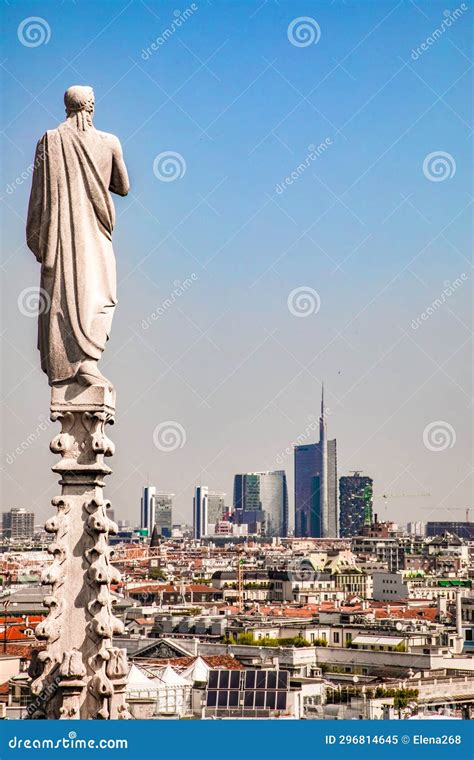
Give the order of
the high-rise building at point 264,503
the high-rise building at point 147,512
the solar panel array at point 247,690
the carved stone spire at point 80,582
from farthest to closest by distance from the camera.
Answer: the high-rise building at point 264,503 → the high-rise building at point 147,512 → the solar panel array at point 247,690 → the carved stone spire at point 80,582

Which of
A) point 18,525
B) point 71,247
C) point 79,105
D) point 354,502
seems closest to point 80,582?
point 71,247

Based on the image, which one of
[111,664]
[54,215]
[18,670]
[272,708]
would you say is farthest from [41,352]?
[18,670]

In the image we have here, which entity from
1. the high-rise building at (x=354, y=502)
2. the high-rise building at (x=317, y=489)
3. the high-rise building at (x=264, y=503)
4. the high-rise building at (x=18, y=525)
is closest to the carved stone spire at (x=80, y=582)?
the high-rise building at (x=18, y=525)

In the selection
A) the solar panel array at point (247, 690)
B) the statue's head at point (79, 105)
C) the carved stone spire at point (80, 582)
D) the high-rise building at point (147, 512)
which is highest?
the high-rise building at point (147, 512)

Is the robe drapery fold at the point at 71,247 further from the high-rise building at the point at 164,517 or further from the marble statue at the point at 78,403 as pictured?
the high-rise building at the point at 164,517

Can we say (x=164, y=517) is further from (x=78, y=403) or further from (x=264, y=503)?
(x=78, y=403)

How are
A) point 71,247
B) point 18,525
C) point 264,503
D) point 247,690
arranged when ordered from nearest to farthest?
point 71,247
point 247,690
point 18,525
point 264,503
